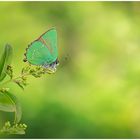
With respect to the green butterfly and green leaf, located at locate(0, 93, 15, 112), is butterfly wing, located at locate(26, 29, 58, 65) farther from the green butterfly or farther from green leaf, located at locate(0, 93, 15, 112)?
green leaf, located at locate(0, 93, 15, 112)

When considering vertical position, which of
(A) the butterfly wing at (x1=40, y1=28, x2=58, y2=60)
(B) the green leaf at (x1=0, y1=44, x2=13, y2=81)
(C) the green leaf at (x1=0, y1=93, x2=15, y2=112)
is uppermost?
(A) the butterfly wing at (x1=40, y1=28, x2=58, y2=60)

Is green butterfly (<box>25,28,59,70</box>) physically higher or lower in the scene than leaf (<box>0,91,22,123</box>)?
higher

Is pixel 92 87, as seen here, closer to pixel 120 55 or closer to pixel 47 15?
pixel 120 55

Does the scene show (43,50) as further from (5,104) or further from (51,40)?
(5,104)

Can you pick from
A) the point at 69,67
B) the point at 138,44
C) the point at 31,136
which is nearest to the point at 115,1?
the point at 138,44

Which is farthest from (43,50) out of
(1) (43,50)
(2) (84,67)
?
(2) (84,67)

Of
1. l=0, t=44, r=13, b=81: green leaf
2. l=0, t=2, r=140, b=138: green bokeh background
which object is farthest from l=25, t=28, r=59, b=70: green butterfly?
l=0, t=2, r=140, b=138: green bokeh background

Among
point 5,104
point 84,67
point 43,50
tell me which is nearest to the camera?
point 5,104

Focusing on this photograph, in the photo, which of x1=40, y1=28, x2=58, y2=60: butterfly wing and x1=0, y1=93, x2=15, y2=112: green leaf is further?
x1=40, y1=28, x2=58, y2=60: butterfly wing
